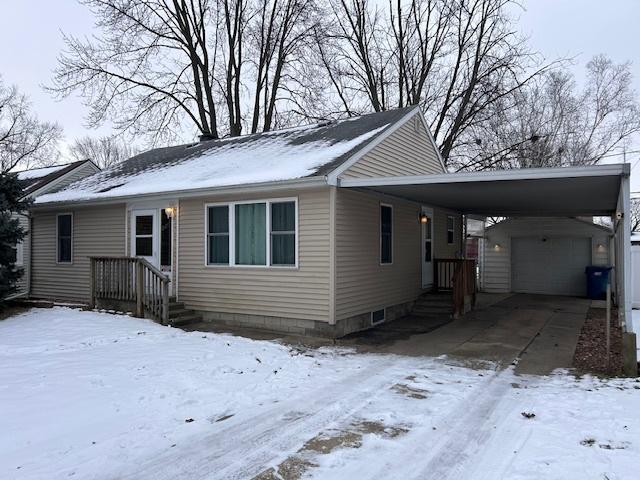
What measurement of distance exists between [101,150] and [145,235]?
41902 mm

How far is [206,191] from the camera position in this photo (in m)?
9.57

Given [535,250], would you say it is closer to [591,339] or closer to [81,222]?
[591,339]

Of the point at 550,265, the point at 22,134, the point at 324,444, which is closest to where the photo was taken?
the point at 324,444

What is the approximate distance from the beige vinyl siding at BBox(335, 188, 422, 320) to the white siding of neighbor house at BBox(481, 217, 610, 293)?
20.5ft

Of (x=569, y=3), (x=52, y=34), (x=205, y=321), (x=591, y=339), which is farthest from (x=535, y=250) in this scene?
(x=52, y=34)

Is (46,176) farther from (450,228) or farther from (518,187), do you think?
(518,187)

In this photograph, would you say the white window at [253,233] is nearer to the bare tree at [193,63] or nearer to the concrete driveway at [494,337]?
the concrete driveway at [494,337]

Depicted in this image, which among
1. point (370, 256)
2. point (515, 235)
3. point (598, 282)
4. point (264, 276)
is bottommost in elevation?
point (598, 282)

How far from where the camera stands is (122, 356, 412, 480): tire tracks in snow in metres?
3.62

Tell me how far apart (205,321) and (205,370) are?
4069 millimetres

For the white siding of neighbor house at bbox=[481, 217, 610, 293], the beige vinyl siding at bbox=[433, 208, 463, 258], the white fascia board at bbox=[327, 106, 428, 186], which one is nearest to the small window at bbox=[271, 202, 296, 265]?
the white fascia board at bbox=[327, 106, 428, 186]

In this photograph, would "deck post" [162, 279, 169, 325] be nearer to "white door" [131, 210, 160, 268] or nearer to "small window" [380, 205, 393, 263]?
"white door" [131, 210, 160, 268]

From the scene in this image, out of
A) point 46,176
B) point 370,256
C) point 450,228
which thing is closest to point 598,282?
point 450,228

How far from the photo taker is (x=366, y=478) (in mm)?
3465
